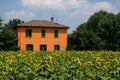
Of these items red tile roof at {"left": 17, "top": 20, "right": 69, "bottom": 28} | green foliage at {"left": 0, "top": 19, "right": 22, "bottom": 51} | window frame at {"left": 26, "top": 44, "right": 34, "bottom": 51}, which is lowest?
window frame at {"left": 26, "top": 44, "right": 34, "bottom": 51}

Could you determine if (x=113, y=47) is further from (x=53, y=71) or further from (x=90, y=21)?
(x=53, y=71)

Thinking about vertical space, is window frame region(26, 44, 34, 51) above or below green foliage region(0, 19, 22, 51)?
below

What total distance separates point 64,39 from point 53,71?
5076 centimetres

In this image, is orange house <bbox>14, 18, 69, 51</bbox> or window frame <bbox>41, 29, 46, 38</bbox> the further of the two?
window frame <bbox>41, 29, 46, 38</bbox>

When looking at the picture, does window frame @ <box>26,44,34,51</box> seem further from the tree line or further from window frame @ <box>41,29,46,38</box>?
window frame @ <box>41,29,46,38</box>

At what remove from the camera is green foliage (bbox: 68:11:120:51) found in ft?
176

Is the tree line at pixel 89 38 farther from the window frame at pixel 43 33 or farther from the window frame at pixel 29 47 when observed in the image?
the window frame at pixel 43 33

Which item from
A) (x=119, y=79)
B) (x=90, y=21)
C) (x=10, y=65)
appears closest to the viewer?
(x=119, y=79)

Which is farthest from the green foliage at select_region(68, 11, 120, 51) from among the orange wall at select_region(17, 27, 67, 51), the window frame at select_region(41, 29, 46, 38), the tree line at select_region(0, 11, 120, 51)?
the window frame at select_region(41, 29, 46, 38)

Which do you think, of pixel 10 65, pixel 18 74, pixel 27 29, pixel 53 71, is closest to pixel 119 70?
pixel 53 71

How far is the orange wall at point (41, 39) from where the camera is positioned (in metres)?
56.6

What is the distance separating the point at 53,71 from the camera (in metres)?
7.41

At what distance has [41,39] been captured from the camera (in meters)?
57.4

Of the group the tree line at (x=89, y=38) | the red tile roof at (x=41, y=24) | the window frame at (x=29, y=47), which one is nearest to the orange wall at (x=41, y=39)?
the window frame at (x=29, y=47)
